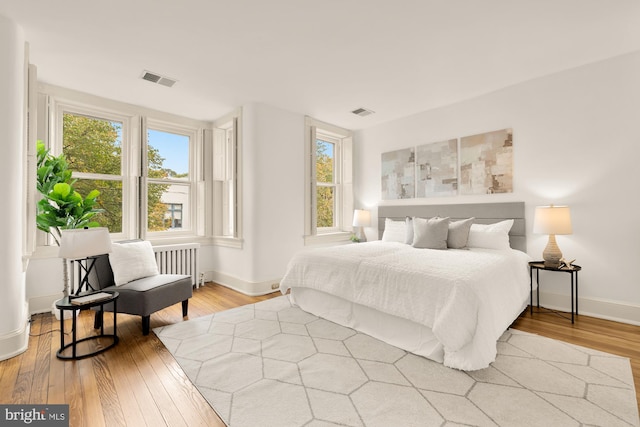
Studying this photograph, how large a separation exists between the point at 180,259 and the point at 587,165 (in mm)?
5116

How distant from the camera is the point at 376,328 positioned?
262cm

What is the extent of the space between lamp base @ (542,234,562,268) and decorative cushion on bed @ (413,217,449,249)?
982 millimetres

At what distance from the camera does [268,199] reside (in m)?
4.18

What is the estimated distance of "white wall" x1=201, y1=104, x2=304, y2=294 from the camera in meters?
4.07

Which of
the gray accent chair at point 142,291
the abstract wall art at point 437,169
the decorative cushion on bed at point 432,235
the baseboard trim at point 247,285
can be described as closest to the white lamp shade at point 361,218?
the abstract wall art at point 437,169

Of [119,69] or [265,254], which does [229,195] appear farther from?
[119,69]

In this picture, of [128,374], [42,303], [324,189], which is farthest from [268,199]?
[42,303]

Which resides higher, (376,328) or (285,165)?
(285,165)

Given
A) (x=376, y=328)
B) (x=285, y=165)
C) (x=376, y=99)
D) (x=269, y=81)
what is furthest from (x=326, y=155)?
(x=376, y=328)

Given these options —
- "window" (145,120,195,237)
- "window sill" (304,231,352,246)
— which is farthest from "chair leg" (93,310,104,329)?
"window sill" (304,231,352,246)

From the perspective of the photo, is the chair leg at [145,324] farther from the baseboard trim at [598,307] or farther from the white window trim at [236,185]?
the baseboard trim at [598,307]

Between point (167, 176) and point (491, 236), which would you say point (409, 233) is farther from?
point (167, 176)

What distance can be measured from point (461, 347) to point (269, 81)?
3240 millimetres

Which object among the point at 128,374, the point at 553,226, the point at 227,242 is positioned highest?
the point at 553,226
